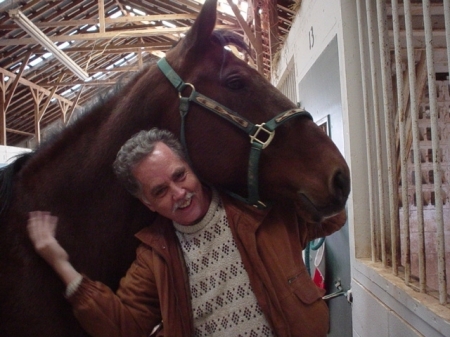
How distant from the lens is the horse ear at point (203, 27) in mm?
1521

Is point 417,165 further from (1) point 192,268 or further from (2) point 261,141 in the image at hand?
(1) point 192,268

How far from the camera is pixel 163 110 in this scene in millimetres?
1619

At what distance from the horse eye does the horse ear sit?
0.21 m

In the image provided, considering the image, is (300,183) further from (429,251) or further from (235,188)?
(429,251)

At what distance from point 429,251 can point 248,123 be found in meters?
2.32

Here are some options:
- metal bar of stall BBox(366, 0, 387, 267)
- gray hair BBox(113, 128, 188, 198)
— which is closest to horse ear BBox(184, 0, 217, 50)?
gray hair BBox(113, 128, 188, 198)

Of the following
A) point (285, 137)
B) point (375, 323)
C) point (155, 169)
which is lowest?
point (375, 323)

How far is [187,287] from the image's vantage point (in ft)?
4.70

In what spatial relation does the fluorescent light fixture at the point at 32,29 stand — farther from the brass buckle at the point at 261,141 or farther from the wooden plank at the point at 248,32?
the brass buckle at the point at 261,141

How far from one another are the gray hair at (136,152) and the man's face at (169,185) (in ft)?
0.06

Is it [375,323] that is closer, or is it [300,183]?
[300,183]

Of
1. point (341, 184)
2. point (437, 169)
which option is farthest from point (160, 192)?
point (437, 169)

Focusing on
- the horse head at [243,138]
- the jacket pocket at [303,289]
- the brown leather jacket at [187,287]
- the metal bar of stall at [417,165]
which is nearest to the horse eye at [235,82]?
the horse head at [243,138]

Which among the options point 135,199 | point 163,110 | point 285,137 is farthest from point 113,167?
point 285,137
